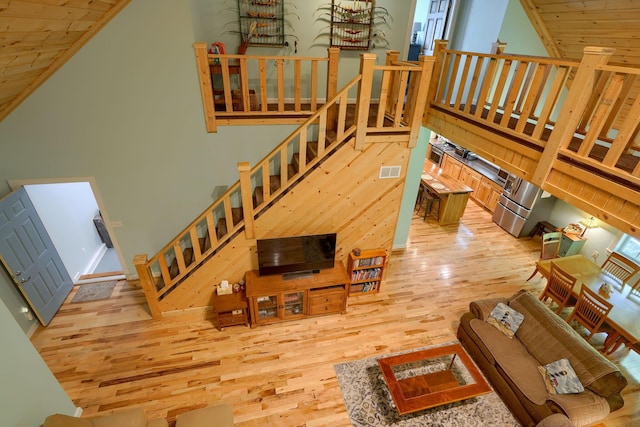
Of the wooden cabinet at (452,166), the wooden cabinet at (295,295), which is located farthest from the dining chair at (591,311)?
the wooden cabinet at (452,166)

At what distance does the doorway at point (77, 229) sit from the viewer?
490 cm

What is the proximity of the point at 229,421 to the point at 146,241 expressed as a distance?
3.25 m

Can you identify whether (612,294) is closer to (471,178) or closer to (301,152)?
(471,178)

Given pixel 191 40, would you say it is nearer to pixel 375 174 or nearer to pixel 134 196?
pixel 134 196

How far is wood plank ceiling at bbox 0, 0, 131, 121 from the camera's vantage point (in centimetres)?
236

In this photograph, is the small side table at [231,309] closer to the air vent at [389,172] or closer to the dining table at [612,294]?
the air vent at [389,172]

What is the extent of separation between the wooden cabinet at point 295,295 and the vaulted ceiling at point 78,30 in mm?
3428

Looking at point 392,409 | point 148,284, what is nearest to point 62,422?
point 148,284

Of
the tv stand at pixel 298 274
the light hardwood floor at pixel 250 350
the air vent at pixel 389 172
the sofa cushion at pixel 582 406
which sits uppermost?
the air vent at pixel 389 172

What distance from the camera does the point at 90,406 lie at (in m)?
3.45

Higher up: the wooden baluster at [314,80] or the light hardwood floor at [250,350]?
the wooden baluster at [314,80]

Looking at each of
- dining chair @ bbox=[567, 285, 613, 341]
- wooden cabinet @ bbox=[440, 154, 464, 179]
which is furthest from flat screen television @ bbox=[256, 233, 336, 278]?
wooden cabinet @ bbox=[440, 154, 464, 179]

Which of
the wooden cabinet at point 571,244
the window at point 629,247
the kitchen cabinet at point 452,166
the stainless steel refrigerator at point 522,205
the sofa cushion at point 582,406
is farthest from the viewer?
the kitchen cabinet at point 452,166

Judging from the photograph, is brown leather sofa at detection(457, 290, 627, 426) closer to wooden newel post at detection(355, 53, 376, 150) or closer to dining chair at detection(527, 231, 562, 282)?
dining chair at detection(527, 231, 562, 282)
